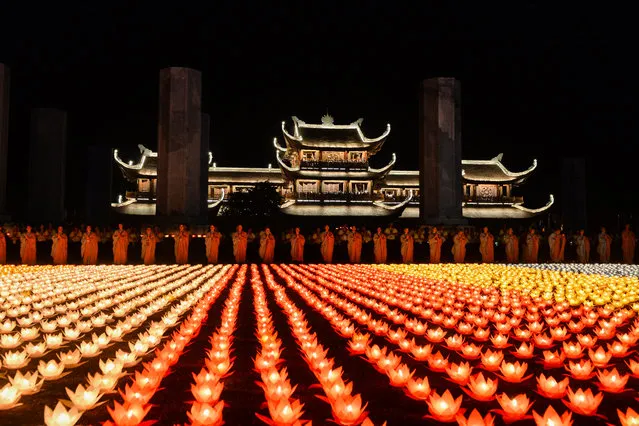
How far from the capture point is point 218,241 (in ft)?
59.5

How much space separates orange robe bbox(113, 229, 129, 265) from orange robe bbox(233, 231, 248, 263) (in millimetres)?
3057

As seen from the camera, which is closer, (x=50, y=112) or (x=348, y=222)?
(x=50, y=112)

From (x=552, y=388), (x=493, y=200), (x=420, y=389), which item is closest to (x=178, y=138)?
(x=420, y=389)

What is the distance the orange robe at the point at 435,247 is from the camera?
18.2 meters

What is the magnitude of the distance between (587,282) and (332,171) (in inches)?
1187

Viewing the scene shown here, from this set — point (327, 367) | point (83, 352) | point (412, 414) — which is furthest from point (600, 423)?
point (83, 352)

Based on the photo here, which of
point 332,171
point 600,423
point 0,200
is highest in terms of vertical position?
point 332,171

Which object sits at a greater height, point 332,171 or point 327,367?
point 332,171

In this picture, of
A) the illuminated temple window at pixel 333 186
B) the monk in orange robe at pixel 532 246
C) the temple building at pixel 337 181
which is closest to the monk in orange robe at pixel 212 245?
the monk in orange robe at pixel 532 246

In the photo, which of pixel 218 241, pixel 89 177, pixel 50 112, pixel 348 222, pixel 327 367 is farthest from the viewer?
pixel 348 222

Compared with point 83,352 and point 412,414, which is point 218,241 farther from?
point 412,414

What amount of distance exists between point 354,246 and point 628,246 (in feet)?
27.2

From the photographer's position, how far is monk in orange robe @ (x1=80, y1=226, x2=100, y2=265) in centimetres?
1705

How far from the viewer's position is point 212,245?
1808 centimetres
